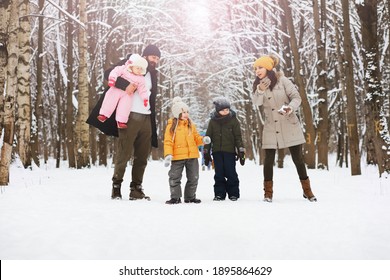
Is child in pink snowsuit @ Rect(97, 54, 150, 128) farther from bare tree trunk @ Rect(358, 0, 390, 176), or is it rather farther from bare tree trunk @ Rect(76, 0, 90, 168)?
bare tree trunk @ Rect(76, 0, 90, 168)

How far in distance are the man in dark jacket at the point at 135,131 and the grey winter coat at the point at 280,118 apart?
4.83 feet

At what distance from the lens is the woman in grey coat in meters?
5.27

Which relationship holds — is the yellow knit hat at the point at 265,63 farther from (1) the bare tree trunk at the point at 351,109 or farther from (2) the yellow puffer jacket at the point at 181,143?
(1) the bare tree trunk at the point at 351,109

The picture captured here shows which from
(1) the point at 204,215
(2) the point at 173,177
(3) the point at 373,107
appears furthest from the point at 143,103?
(3) the point at 373,107

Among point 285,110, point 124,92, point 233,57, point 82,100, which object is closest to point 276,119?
point 285,110

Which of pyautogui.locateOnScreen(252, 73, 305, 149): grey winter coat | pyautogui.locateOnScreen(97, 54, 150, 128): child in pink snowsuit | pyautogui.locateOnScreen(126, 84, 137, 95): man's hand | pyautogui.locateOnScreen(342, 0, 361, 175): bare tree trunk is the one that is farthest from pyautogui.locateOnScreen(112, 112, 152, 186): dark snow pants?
pyautogui.locateOnScreen(342, 0, 361, 175): bare tree trunk

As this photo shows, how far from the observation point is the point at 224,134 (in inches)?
229

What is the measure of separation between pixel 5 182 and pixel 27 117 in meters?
4.25

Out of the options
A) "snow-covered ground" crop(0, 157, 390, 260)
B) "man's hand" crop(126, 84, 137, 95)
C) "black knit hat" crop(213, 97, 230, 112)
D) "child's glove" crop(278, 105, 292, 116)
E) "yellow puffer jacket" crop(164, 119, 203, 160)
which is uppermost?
"man's hand" crop(126, 84, 137, 95)

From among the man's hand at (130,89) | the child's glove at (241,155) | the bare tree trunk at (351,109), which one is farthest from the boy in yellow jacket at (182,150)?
the bare tree trunk at (351,109)

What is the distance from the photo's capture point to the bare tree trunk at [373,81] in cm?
838

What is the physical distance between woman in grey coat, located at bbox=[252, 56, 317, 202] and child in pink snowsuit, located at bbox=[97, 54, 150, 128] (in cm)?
151

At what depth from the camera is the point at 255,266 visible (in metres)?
2.53

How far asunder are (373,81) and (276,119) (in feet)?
14.4
